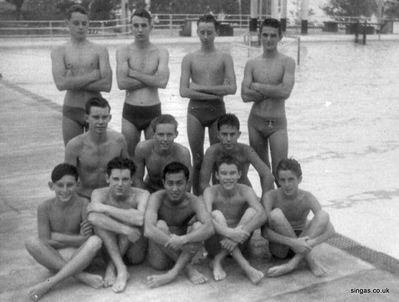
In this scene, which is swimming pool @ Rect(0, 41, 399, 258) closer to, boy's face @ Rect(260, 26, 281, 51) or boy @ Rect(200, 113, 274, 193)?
boy @ Rect(200, 113, 274, 193)

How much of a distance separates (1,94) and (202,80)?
8424 millimetres

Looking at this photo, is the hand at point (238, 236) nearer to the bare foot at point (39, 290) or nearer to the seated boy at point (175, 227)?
the seated boy at point (175, 227)

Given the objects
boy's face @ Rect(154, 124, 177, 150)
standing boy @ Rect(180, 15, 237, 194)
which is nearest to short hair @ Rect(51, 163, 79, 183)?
boy's face @ Rect(154, 124, 177, 150)

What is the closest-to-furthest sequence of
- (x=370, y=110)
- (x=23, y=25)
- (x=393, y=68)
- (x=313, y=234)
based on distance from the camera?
(x=313, y=234) < (x=370, y=110) < (x=393, y=68) < (x=23, y=25)

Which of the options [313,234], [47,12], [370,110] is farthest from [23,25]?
[313,234]

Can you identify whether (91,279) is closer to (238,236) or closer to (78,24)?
(238,236)

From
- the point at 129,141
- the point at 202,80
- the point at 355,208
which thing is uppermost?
the point at 202,80

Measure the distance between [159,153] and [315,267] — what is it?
58.1 inches

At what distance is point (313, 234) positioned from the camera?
3904 millimetres

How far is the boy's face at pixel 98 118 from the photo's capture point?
14.0 ft

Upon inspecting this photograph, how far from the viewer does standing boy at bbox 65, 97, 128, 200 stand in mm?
4422

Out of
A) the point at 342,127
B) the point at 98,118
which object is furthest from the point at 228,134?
the point at 342,127

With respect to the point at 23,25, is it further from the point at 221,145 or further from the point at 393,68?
the point at 221,145

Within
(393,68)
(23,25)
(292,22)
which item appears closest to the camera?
(393,68)
